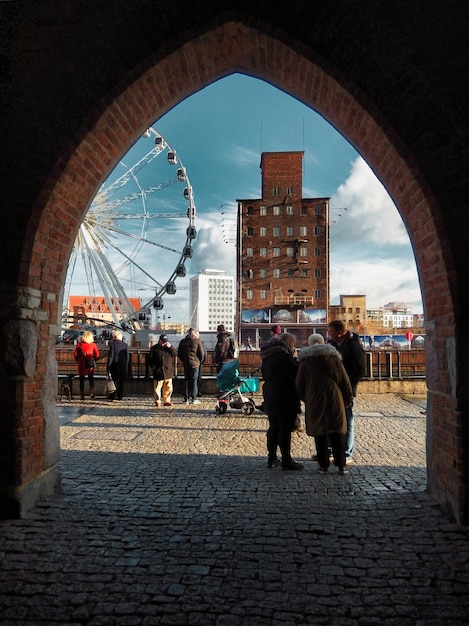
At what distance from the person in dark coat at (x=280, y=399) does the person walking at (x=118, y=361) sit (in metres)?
5.96

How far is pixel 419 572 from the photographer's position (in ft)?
10.1

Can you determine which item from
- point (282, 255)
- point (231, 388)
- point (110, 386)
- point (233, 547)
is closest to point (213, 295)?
point (282, 255)

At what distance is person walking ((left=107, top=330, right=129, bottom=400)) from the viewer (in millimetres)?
11000

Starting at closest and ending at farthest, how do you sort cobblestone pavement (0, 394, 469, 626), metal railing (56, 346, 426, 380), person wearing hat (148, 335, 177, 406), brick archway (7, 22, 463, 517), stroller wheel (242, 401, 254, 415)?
cobblestone pavement (0, 394, 469, 626) → brick archway (7, 22, 463, 517) → stroller wheel (242, 401, 254, 415) → person wearing hat (148, 335, 177, 406) → metal railing (56, 346, 426, 380)

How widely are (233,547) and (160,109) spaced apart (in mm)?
4191

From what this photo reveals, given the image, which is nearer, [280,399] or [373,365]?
[280,399]

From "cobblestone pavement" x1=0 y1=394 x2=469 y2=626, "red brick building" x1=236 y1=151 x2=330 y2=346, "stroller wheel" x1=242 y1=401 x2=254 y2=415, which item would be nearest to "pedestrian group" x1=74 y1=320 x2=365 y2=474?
"cobblestone pavement" x1=0 y1=394 x2=469 y2=626

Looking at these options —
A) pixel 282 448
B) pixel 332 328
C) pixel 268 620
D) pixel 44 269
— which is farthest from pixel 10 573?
pixel 332 328

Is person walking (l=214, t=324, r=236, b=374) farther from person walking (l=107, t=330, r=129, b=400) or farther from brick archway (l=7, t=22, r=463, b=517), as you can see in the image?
brick archway (l=7, t=22, r=463, b=517)

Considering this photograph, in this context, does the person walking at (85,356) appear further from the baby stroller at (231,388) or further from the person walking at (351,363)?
the person walking at (351,363)

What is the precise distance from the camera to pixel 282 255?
47844 millimetres

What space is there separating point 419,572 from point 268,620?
1125mm

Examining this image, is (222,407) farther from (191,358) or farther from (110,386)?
(110,386)

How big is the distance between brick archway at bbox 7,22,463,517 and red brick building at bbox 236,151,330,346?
41.7 m
